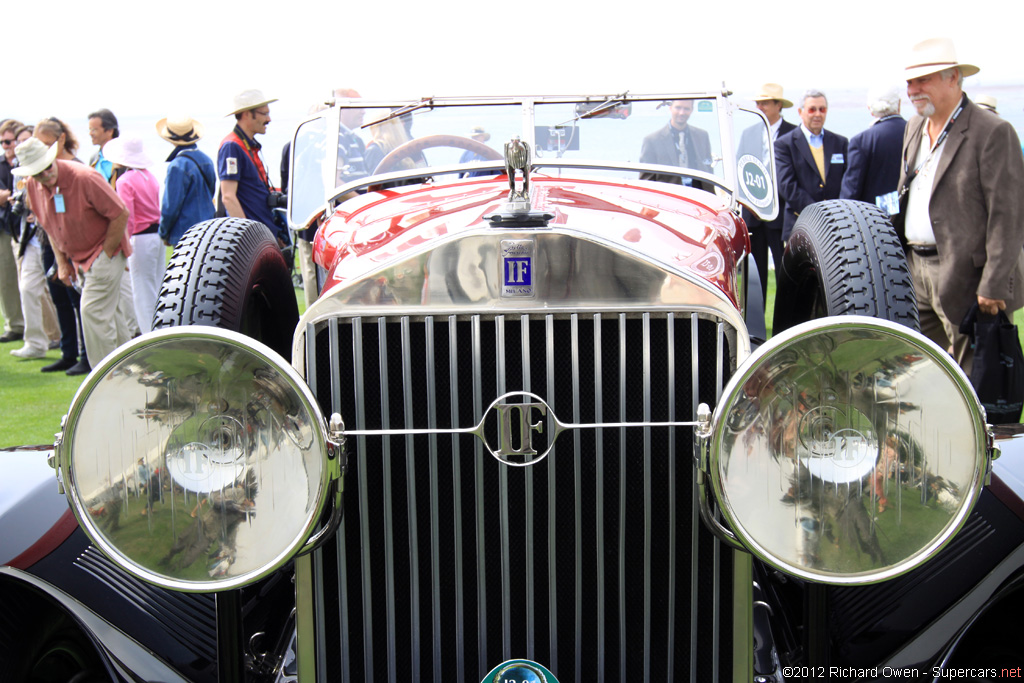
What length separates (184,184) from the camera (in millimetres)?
6246

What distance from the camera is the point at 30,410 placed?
19.0 feet

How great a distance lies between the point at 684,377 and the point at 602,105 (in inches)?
66.5

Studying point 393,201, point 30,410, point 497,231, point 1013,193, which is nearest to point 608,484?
point 497,231

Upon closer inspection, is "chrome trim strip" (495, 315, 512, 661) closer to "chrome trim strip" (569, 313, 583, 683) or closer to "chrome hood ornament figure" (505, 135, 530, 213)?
"chrome trim strip" (569, 313, 583, 683)

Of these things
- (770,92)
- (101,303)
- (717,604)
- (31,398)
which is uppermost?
(770,92)

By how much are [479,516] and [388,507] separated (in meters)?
0.18

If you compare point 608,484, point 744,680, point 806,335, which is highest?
point 806,335

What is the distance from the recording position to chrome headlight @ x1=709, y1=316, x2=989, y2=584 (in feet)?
5.15

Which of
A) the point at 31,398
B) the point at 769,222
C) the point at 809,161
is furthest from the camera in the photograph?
the point at 809,161

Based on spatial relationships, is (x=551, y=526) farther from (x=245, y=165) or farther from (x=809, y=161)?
(x=809, y=161)

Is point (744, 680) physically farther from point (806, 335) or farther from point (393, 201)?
point (393, 201)

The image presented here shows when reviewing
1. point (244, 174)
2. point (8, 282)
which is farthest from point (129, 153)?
point (8, 282)

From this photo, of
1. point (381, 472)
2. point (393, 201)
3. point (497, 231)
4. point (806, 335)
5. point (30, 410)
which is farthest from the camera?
point (30, 410)

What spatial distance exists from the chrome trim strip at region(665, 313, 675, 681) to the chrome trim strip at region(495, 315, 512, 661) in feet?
1.06
